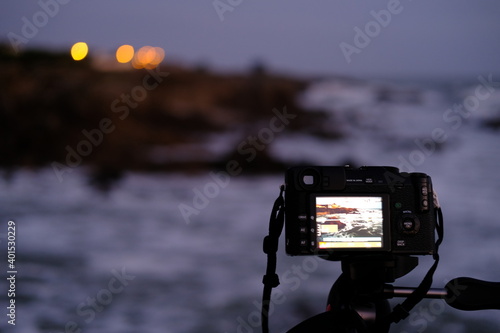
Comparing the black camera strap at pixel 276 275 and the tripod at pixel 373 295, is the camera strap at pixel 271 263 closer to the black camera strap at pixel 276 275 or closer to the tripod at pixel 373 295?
the black camera strap at pixel 276 275

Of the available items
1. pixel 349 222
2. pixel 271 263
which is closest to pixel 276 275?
pixel 271 263

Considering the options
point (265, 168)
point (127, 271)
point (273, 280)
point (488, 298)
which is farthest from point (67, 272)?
point (488, 298)

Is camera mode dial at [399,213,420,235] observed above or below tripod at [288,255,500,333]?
above

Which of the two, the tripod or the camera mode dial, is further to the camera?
the camera mode dial

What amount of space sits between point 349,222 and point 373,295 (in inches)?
5.7

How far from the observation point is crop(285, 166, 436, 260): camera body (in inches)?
45.5

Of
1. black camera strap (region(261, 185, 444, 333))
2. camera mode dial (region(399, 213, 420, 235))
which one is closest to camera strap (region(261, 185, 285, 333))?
black camera strap (region(261, 185, 444, 333))

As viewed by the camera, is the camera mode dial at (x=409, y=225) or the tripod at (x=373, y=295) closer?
the tripod at (x=373, y=295)

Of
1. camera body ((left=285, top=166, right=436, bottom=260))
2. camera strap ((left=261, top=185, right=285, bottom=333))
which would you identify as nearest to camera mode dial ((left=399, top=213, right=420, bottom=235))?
camera body ((left=285, top=166, right=436, bottom=260))

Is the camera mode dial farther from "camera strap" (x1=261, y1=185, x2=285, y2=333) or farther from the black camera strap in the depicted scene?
"camera strap" (x1=261, y1=185, x2=285, y2=333)

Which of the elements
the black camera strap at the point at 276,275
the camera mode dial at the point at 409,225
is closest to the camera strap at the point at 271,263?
the black camera strap at the point at 276,275

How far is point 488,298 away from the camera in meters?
1.09

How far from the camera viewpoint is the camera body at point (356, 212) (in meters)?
1.16

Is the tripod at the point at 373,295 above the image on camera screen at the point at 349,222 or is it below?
below
